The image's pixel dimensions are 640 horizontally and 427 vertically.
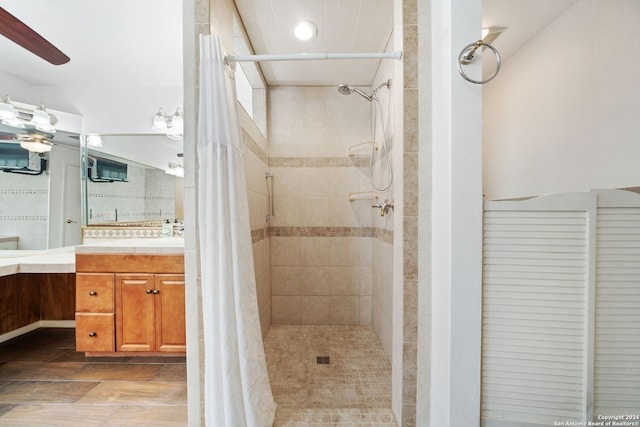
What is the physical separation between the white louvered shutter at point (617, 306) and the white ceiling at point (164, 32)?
1.52 m

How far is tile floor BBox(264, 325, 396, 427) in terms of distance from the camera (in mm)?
1492

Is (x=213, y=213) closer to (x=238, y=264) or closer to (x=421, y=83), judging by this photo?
(x=238, y=264)

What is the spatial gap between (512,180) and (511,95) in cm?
74

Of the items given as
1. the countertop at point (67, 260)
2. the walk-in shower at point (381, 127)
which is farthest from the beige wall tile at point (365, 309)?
the countertop at point (67, 260)

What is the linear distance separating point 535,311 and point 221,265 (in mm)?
1377

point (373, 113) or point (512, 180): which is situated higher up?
point (373, 113)

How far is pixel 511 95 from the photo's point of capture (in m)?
2.32

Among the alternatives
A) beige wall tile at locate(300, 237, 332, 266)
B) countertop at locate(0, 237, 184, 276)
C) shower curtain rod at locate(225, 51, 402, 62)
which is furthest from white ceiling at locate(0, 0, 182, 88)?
beige wall tile at locate(300, 237, 332, 266)

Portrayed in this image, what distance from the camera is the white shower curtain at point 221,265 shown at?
1.26 metres

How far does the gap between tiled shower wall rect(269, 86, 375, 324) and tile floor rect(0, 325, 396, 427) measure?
18.7 inches

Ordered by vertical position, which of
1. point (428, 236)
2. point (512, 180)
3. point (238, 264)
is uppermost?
point (512, 180)

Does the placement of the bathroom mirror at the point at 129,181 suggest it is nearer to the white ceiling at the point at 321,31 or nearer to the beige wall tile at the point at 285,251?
the beige wall tile at the point at 285,251

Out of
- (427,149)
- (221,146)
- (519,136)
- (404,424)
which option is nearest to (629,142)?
(519,136)

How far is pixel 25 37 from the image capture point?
1.39 m
